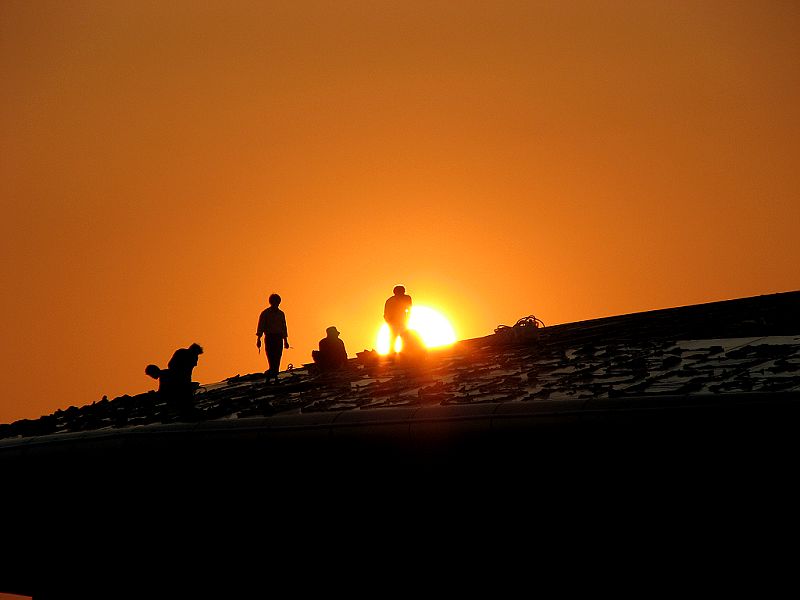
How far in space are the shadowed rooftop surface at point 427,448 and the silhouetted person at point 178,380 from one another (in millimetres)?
388

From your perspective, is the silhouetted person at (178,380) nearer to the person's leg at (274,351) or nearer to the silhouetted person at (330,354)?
the person's leg at (274,351)

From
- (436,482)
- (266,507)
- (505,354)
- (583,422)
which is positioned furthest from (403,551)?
(505,354)

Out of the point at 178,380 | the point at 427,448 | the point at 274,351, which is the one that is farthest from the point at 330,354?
the point at 427,448

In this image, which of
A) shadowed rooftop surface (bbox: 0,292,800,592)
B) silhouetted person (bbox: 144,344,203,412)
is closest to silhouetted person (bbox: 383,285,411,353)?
shadowed rooftop surface (bbox: 0,292,800,592)

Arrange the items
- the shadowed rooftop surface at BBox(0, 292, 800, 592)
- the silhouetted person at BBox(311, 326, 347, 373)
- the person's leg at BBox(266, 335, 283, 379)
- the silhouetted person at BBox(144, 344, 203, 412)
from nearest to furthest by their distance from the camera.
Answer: the shadowed rooftop surface at BBox(0, 292, 800, 592) → the silhouetted person at BBox(144, 344, 203, 412) → the person's leg at BBox(266, 335, 283, 379) → the silhouetted person at BBox(311, 326, 347, 373)

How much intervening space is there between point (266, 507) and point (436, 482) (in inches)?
118

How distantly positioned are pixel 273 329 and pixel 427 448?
7.32 meters

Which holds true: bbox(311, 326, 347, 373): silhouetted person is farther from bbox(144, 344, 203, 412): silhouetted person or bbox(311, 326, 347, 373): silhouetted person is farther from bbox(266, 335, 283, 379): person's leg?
bbox(144, 344, 203, 412): silhouetted person

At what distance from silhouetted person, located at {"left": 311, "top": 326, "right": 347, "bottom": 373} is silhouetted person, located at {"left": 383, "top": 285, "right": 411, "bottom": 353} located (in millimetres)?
1296

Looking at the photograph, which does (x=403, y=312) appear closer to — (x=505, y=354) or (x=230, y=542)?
(x=505, y=354)

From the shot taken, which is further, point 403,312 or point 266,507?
point 403,312

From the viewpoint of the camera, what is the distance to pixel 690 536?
46.1 feet

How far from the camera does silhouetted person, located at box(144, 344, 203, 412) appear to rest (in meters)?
21.2

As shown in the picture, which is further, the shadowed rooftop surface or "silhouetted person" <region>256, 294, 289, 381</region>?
"silhouetted person" <region>256, 294, 289, 381</region>
